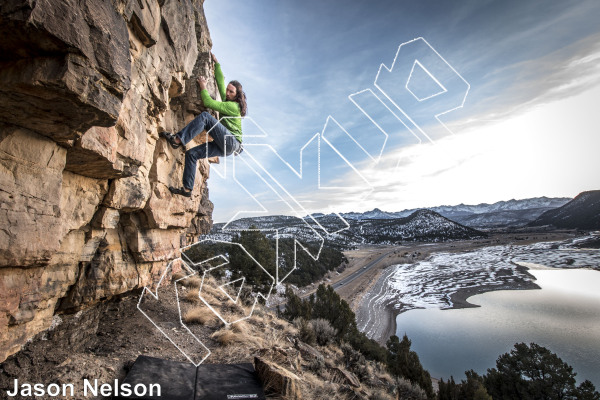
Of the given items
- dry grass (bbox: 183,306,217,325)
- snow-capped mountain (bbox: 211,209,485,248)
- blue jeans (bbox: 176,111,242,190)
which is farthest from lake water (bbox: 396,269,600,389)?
snow-capped mountain (bbox: 211,209,485,248)

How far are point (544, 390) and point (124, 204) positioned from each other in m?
21.3

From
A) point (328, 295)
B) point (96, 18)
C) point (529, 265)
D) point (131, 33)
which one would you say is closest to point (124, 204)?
point (131, 33)

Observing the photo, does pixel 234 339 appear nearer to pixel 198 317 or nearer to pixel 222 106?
pixel 198 317

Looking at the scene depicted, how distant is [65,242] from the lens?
4.30m

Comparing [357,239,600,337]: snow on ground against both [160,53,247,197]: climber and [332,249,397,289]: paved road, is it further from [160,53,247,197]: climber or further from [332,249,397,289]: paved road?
[160,53,247,197]: climber

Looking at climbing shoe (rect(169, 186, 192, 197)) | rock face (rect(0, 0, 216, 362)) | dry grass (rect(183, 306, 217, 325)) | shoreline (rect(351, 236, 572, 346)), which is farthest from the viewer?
shoreline (rect(351, 236, 572, 346))

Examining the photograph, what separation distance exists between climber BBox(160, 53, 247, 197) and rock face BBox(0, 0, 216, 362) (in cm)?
31

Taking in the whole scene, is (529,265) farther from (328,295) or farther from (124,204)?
(124,204)

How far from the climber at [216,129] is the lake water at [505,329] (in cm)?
2651

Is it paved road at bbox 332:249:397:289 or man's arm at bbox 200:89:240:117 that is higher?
man's arm at bbox 200:89:240:117

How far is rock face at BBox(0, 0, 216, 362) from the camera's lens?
7.91 ft

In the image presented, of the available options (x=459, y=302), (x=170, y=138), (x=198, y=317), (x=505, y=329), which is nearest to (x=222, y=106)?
(x=170, y=138)

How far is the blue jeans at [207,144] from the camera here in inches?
250

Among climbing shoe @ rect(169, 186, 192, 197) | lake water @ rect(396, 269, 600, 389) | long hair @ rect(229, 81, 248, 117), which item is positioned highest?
long hair @ rect(229, 81, 248, 117)
